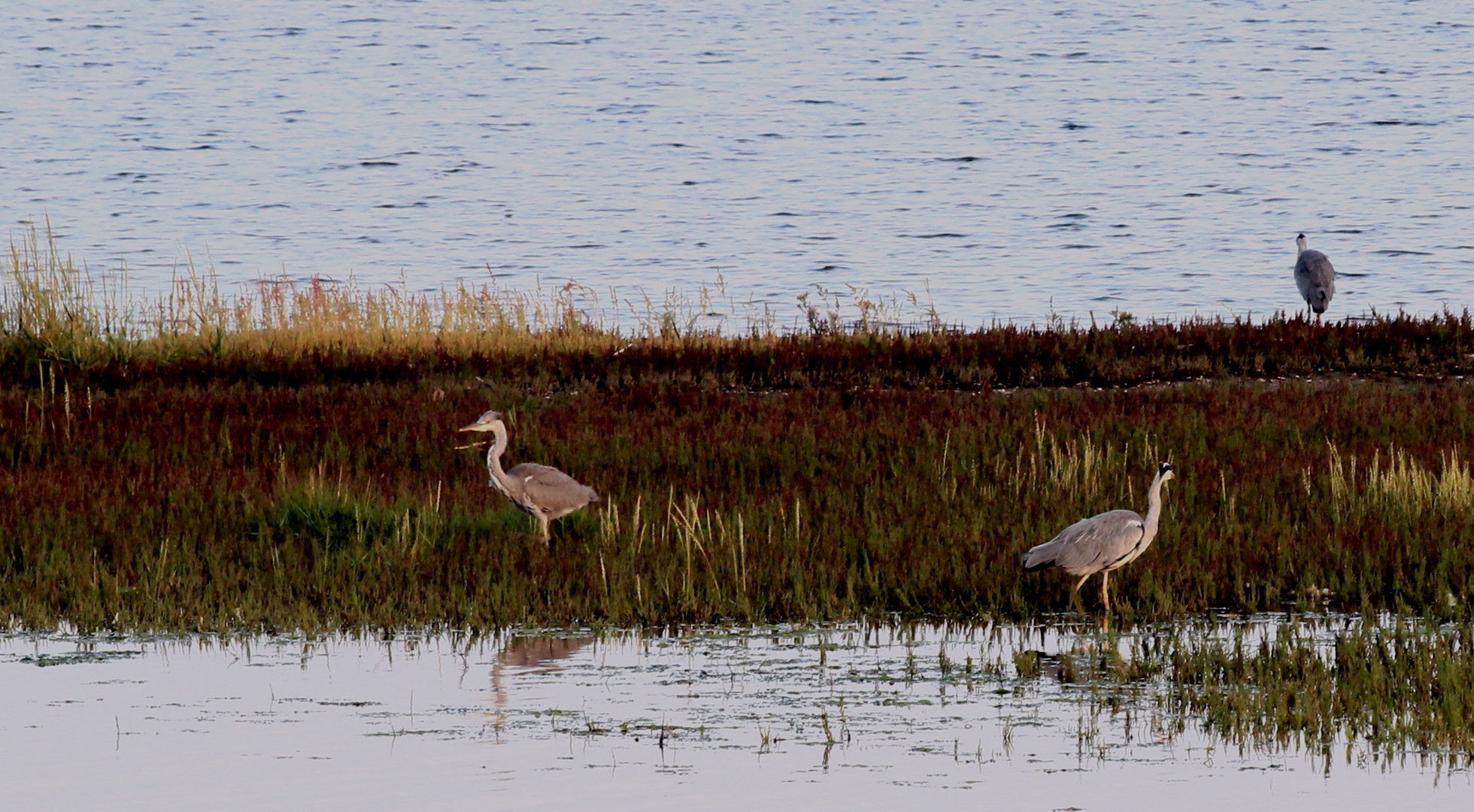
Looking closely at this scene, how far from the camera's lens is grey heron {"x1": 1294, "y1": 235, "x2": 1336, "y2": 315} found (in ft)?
76.7

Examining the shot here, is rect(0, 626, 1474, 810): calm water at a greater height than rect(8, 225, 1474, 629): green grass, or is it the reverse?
rect(0, 626, 1474, 810): calm water

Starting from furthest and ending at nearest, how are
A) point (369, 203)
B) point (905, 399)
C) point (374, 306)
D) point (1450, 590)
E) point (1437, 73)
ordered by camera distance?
1. point (1437, 73)
2. point (369, 203)
3. point (374, 306)
4. point (905, 399)
5. point (1450, 590)

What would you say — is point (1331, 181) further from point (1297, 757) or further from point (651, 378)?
point (1297, 757)

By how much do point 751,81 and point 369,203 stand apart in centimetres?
3375

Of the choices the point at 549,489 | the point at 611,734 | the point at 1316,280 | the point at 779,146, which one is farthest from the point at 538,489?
the point at 779,146

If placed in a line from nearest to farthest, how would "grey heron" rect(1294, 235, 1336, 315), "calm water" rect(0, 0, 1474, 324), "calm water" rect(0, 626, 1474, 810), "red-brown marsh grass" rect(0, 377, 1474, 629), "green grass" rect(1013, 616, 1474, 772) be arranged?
"calm water" rect(0, 626, 1474, 810), "green grass" rect(1013, 616, 1474, 772), "red-brown marsh grass" rect(0, 377, 1474, 629), "grey heron" rect(1294, 235, 1336, 315), "calm water" rect(0, 0, 1474, 324)

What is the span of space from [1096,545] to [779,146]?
57237mm

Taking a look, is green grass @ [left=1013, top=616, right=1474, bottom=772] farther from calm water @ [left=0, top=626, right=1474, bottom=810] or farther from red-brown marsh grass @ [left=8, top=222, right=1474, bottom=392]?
red-brown marsh grass @ [left=8, top=222, right=1474, bottom=392]

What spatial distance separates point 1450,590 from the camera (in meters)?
10.2

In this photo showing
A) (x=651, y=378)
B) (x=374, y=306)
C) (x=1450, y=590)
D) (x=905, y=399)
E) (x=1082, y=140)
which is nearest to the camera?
(x=1450, y=590)

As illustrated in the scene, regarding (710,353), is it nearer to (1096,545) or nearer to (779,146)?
(1096,545)

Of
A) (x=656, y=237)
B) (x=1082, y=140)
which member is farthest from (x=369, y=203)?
(x=1082, y=140)

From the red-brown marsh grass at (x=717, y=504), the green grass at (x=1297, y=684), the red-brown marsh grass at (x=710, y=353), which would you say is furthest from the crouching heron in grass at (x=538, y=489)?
the red-brown marsh grass at (x=710, y=353)

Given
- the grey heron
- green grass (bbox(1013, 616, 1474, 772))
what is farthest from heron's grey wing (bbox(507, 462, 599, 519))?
the grey heron
